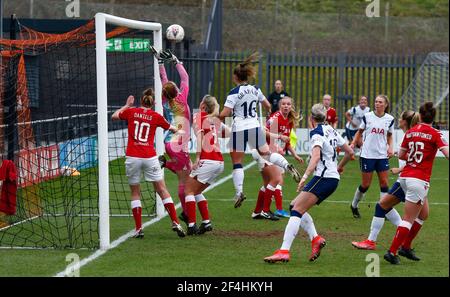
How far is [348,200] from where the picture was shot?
18109 mm

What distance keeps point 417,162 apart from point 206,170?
3.29 m

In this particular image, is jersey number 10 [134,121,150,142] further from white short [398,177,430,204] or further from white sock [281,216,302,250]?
white short [398,177,430,204]

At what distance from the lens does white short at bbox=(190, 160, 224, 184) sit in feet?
43.3

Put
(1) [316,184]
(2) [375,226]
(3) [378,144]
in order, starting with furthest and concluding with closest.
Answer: (3) [378,144] < (2) [375,226] < (1) [316,184]

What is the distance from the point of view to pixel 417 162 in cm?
1115

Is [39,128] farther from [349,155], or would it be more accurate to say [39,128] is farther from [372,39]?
[372,39]

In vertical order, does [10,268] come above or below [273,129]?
below

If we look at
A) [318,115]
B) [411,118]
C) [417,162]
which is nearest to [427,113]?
[417,162]

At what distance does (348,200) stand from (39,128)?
6522 mm

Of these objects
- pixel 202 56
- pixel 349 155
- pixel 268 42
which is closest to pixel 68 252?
pixel 349 155

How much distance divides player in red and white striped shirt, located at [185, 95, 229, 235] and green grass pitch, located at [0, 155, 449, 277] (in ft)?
1.10

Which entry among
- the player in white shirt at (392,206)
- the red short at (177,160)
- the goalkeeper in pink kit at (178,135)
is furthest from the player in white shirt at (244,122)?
the player in white shirt at (392,206)

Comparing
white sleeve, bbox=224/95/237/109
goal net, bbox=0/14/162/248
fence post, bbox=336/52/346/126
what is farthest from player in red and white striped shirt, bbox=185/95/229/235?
fence post, bbox=336/52/346/126

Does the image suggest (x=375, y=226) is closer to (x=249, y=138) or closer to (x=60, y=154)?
(x=249, y=138)
